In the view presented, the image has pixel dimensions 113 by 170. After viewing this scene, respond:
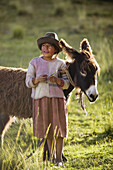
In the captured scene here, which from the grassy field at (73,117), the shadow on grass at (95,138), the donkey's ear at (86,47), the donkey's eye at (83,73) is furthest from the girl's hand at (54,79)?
the shadow on grass at (95,138)

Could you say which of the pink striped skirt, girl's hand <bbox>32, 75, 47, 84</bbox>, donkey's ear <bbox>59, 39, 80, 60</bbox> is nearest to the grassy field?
the pink striped skirt

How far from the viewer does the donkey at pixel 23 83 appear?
4234 mm

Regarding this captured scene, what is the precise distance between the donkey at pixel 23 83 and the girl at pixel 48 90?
18 centimetres

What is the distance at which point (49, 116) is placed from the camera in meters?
4.21

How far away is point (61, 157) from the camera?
4.38 meters

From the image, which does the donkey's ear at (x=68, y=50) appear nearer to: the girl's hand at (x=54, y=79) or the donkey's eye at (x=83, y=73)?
the donkey's eye at (x=83, y=73)

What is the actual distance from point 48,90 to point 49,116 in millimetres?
362

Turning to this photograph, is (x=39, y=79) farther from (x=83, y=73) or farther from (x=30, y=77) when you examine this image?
(x=83, y=73)

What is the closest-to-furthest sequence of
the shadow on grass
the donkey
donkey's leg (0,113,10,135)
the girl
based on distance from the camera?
the girl → the donkey → donkey's leg (0,113,10,135) → the shadow on grass

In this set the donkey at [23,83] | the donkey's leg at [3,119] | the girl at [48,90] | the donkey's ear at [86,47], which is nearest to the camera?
the girl at [48,90]

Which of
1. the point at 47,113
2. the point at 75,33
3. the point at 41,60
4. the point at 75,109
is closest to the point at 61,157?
the point at 47,113

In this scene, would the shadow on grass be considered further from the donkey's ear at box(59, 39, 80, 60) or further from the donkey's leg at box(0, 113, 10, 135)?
the donkey's ear at box(59, 39, 80, 60)

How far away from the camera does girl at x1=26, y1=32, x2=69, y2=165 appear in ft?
13.6

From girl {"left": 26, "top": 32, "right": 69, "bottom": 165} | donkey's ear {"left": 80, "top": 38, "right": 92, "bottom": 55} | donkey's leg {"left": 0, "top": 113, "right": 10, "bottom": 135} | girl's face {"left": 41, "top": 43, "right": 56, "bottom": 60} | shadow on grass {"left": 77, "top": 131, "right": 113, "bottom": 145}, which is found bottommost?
shadow on grass {"left": 77, "top": 131, "right": 113, "bottom": 145}
